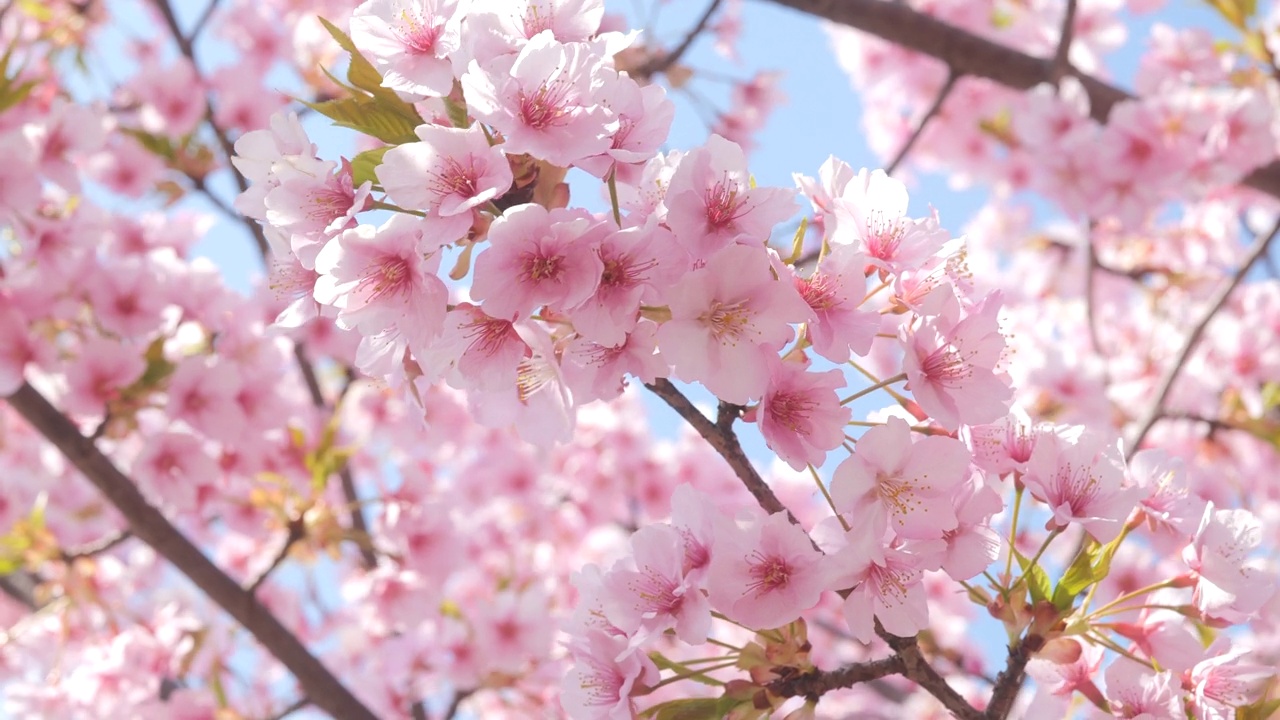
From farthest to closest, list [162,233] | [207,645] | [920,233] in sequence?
1. [162,233]
2. [207,645]
3. [920,233]

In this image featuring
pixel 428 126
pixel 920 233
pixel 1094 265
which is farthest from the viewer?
pixel 1094 265

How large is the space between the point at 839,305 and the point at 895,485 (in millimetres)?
221

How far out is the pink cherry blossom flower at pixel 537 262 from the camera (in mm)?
1117

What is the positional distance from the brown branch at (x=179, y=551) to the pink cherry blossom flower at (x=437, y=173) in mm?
1805

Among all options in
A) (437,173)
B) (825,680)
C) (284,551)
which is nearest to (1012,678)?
(825,680)

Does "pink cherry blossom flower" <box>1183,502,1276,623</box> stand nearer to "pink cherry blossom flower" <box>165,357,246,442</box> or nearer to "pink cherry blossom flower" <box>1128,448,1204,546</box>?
"pink cherry blossom flower" <box>1128,448,1204,546</box>

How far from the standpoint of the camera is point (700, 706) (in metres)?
1.32

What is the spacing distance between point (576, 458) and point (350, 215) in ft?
14.0

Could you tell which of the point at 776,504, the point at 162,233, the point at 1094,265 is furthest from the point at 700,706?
the point at 1094,265

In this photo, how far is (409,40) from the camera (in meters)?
1.27

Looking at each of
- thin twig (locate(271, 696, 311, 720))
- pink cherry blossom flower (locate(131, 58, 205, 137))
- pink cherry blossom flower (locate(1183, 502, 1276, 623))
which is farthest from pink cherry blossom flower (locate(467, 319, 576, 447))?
pink cherry blossom flower (locate(131, 58, 205, 137))

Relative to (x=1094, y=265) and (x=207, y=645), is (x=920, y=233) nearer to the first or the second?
(x=207, y=645)

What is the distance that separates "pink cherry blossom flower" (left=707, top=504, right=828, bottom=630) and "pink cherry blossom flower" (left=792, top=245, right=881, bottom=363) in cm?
22

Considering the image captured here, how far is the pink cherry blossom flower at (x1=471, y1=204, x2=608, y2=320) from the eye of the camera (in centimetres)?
112
